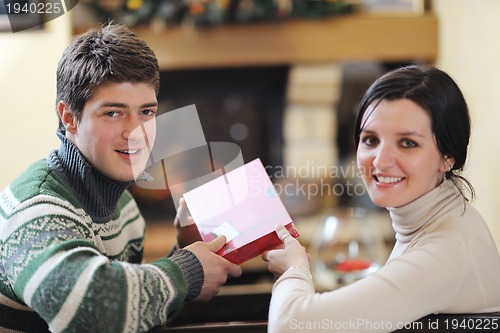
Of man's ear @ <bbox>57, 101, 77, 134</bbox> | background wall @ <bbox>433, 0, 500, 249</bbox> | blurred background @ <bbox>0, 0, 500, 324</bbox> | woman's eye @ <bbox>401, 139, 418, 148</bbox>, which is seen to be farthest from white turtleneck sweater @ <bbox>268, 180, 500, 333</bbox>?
blurred background @ <bbox>0, 0, 500, 324</bbox>

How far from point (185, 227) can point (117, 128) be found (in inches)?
14.0

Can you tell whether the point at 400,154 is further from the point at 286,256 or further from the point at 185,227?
the point at 185,227

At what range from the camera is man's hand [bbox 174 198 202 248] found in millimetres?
1537

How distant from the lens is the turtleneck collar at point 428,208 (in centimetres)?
123

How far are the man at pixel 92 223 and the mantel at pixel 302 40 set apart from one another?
2.14m

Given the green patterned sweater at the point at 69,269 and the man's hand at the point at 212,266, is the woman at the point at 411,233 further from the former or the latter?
the green patterned sweater at the point at 69,269

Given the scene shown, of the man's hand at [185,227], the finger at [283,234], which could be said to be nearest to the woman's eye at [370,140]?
the finger at [283,234]

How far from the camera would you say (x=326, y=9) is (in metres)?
3.44

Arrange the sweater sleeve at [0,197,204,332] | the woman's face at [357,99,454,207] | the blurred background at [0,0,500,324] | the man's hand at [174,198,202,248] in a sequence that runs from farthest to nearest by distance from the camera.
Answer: the blurred background at [0,0,500,324] < the man's hand at [174,198,202,248] < the woman's face at [357,99,454,207] < the sweater sleeve at [0,197,204,332]

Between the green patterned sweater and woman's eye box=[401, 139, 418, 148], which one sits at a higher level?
woman's eye box=[401, 139, 418, 148]

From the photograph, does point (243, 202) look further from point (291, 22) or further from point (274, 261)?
point (291, 22)

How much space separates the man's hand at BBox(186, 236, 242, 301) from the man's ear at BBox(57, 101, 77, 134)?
35cm

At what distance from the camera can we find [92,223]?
4.51 feet

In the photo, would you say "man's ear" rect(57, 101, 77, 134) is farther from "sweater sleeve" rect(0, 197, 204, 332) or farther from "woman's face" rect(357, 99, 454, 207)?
"woman's face" rect(357, 99, 454, 207)
